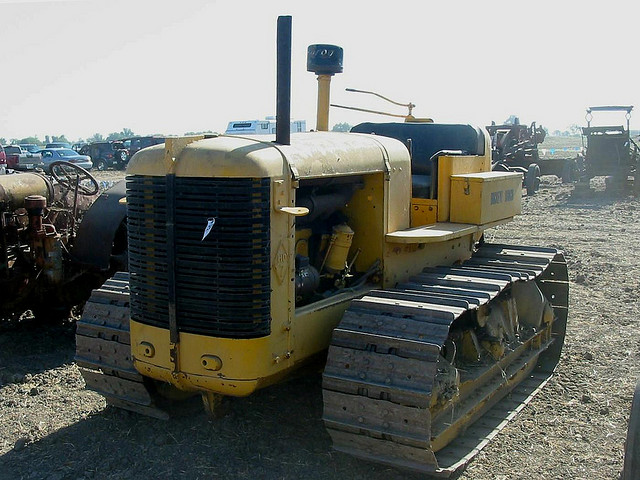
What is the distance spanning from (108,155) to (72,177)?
102ft

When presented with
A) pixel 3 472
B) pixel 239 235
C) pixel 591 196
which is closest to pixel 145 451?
pixel 3 472

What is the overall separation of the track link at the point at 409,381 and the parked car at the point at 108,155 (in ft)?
110

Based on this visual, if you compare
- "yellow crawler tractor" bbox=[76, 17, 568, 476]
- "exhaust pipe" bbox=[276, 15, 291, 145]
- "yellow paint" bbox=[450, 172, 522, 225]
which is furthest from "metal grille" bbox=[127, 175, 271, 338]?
"yellow paint" bbox=[450, 172, 522, 225]

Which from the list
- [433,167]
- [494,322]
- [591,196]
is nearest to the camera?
[494,322]

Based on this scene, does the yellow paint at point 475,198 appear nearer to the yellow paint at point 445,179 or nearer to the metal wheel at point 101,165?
the yellow paint at point 445,179

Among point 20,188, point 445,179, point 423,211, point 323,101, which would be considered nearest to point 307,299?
point 423,211

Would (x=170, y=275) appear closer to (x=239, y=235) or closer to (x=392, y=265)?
(x=239, y=235)

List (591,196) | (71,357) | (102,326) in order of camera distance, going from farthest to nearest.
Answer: (591,196) < (71,357) < (102,326)

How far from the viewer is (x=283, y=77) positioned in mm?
4629

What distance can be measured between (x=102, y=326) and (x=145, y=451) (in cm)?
90

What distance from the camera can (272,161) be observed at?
4438 millimetres

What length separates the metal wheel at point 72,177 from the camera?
817 cm

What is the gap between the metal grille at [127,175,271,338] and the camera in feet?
14.2

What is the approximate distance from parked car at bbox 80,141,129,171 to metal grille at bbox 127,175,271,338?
33.8 m
